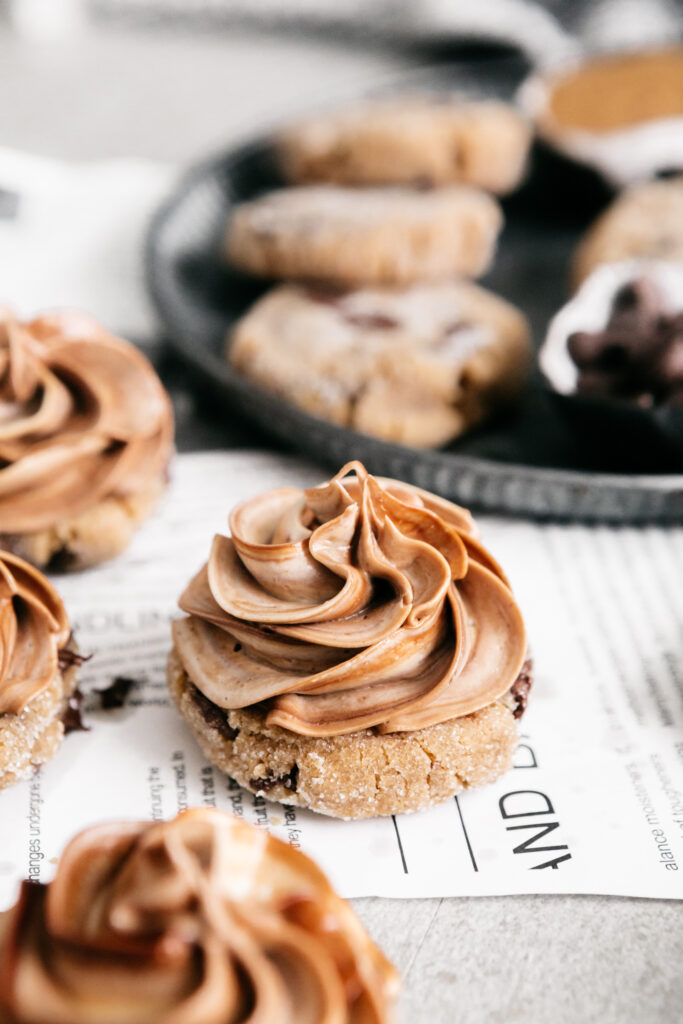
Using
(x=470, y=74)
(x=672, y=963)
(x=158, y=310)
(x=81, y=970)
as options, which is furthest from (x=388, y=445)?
(x=470, y=74)

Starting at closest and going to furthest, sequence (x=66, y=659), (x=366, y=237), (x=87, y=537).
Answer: (x=66, y=659) → (x=87, y=537) → (x=366, y=237)

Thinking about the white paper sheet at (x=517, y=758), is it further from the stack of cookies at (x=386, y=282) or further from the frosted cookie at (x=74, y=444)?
the stack of cookies at (x=386, y=282)

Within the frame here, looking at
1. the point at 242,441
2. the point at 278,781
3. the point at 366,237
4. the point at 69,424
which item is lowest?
the point at 242,441

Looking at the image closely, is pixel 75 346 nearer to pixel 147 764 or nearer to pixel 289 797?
pixel 147 764

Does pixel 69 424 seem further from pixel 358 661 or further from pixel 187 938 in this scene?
pixel 187 938

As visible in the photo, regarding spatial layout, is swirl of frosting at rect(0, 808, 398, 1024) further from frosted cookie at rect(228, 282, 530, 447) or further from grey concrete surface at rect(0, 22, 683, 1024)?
frosted cookie at rect(228, 282, 530, 447)

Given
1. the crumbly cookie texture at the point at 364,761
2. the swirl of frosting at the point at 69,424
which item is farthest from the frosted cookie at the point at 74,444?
the crumbly cookie texture at the point at 364,761

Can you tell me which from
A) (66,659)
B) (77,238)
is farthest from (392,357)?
(77,238)

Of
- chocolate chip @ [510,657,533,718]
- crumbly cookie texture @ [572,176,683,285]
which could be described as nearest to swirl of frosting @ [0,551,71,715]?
chocolate chip @ [510,657,533,718]
